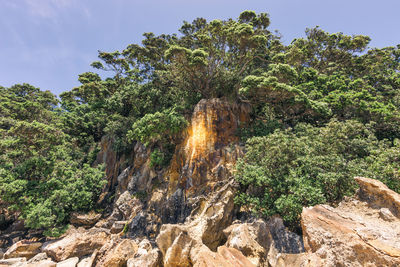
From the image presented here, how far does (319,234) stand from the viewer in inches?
256

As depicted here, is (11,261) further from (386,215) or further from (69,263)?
(386,215)

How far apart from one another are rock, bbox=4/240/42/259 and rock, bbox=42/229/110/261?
136cm

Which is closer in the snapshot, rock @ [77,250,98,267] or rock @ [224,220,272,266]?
rock @ [224,220,272,266]

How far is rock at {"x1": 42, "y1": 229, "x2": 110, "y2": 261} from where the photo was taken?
15.0m

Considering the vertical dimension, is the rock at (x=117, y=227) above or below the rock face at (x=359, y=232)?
below

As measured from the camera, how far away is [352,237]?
5828mm

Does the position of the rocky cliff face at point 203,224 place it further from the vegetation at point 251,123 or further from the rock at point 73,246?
the vegetation at point 251,123

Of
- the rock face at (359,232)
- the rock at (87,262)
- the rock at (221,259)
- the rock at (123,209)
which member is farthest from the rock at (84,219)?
A: the rock face at (359,232)

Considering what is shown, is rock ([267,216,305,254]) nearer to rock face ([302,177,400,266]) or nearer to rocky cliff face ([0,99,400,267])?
rocky cliff face ([0,99,400,267])

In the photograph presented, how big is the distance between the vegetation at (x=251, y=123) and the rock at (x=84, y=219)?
98 centimetres

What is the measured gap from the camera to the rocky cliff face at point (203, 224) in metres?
6.29

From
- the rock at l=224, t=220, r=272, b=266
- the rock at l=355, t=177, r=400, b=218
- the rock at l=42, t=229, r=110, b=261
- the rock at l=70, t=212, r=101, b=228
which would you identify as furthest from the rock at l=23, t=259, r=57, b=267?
the rock at l=355, t=177, r=400, b=218

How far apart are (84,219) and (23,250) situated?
4.80 meters

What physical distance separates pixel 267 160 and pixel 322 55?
27.5 m
